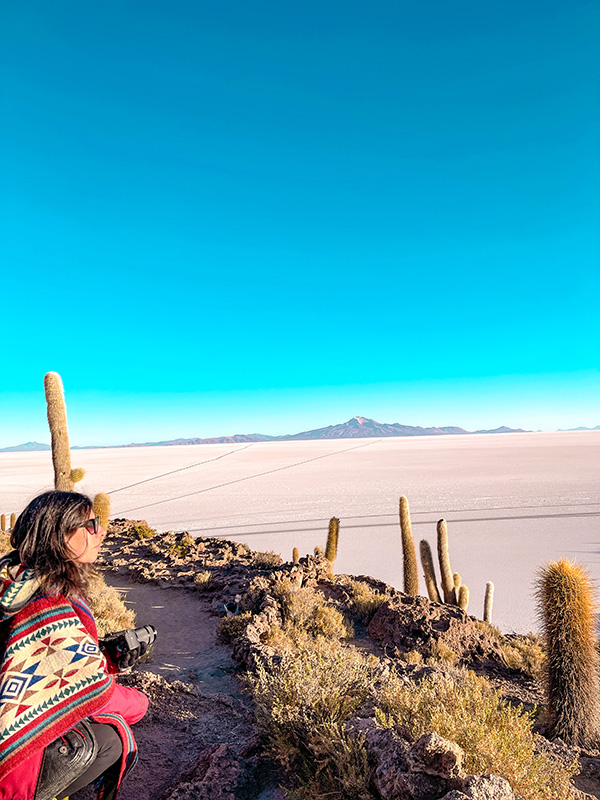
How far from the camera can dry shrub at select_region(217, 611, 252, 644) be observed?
625 centimetres

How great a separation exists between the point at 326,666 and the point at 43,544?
2.73 meters

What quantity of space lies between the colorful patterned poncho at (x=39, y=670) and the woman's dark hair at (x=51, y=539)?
5 centimetres

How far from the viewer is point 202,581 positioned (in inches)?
352

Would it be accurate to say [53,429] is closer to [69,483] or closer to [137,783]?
[69,483]

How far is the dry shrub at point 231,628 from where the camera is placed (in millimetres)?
6254

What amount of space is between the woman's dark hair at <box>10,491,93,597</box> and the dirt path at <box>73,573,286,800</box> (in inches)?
74.4

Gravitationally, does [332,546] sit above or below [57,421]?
below

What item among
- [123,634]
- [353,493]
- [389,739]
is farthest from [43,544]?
[353,493]

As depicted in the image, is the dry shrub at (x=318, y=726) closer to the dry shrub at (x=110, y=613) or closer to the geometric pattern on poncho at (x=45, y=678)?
the geometric pattern on poncho at (x=45, y=678)

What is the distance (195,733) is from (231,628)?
2647 mm

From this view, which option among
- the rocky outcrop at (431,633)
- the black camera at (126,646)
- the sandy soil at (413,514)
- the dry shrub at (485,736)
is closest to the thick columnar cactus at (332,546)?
the sandy soil at (413,514)

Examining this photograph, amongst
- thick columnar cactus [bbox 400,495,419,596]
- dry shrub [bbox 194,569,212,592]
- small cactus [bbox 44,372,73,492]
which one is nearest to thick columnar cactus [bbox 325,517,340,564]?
thick columnar cactus [bbox 400,495,419,596]

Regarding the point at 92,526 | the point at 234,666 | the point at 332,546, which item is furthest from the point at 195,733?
the point at 332,546

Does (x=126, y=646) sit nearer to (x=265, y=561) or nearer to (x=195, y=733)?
(x=195, y=733)
